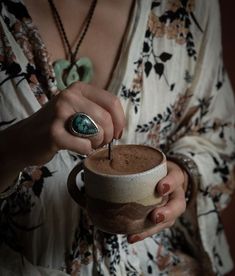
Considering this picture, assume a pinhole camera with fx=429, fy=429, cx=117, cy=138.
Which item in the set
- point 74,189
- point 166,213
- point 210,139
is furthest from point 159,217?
point 210,139

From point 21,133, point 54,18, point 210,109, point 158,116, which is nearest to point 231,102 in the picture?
point 210,109

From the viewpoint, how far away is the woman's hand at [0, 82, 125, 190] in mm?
599

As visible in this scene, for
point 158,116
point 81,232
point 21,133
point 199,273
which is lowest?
point 199,273

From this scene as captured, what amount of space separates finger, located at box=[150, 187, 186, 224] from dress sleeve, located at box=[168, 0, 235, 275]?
0.16 meters

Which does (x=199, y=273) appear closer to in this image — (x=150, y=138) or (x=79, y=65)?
(x=150, y=138)

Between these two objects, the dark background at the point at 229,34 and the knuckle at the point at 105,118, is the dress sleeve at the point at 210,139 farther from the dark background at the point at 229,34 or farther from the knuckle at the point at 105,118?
the knuckle at the point at 105,118

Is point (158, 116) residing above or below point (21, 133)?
below

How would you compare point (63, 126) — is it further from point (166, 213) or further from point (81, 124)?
point (166, 213)

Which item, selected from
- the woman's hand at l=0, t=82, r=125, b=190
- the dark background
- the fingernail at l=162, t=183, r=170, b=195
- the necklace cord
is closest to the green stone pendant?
the necklace cord

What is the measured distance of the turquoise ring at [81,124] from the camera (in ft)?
1.95

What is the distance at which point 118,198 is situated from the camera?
62 cm

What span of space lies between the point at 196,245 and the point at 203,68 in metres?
0.43

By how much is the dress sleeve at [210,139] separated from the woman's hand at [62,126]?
363mm


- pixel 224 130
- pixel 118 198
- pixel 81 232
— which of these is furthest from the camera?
pixel 224 130
